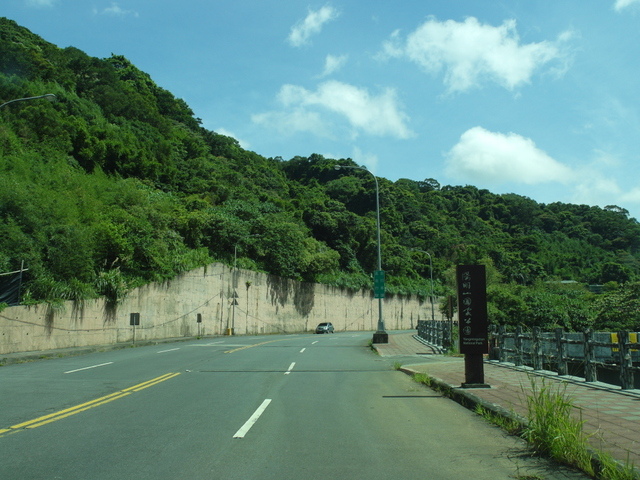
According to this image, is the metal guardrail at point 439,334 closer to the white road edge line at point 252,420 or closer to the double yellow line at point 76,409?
the double yellow line at point 76,409

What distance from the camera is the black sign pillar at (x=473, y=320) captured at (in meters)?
11.0

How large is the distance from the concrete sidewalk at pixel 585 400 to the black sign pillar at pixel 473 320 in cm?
43

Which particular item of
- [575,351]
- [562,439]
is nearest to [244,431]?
[562,439]

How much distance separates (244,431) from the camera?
779cm

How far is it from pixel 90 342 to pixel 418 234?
227 feet

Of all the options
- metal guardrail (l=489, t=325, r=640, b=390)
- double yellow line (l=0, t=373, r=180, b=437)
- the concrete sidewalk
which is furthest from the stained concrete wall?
metal guardrail (l=489, t=325, r=640, b=390)

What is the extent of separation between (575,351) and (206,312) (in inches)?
1435

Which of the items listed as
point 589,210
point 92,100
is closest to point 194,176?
point 92,100

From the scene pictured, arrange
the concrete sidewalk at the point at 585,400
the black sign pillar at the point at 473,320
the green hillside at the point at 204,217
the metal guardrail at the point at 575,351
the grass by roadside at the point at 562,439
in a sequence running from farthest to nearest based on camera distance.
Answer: the green hillside at the point at 204,217, the black sign pillar at the point at 473,320, the metal guardrail at the point at 575,351, the concrete sidewalk at the point at 585,400, the grass by roadside at the point at 562,439

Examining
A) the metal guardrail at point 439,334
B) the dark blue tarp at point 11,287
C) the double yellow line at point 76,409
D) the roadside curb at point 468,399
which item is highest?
the dark blue tarp at point 11,287

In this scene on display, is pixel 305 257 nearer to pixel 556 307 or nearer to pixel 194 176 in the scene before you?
pixel 194 176

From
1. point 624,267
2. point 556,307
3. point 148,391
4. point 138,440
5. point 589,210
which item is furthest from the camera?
point 589,210

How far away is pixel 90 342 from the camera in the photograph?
29922 millimetres

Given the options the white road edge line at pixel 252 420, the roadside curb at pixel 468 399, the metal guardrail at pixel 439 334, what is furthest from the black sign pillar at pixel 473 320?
the metal guardrail at pixel 439 334
